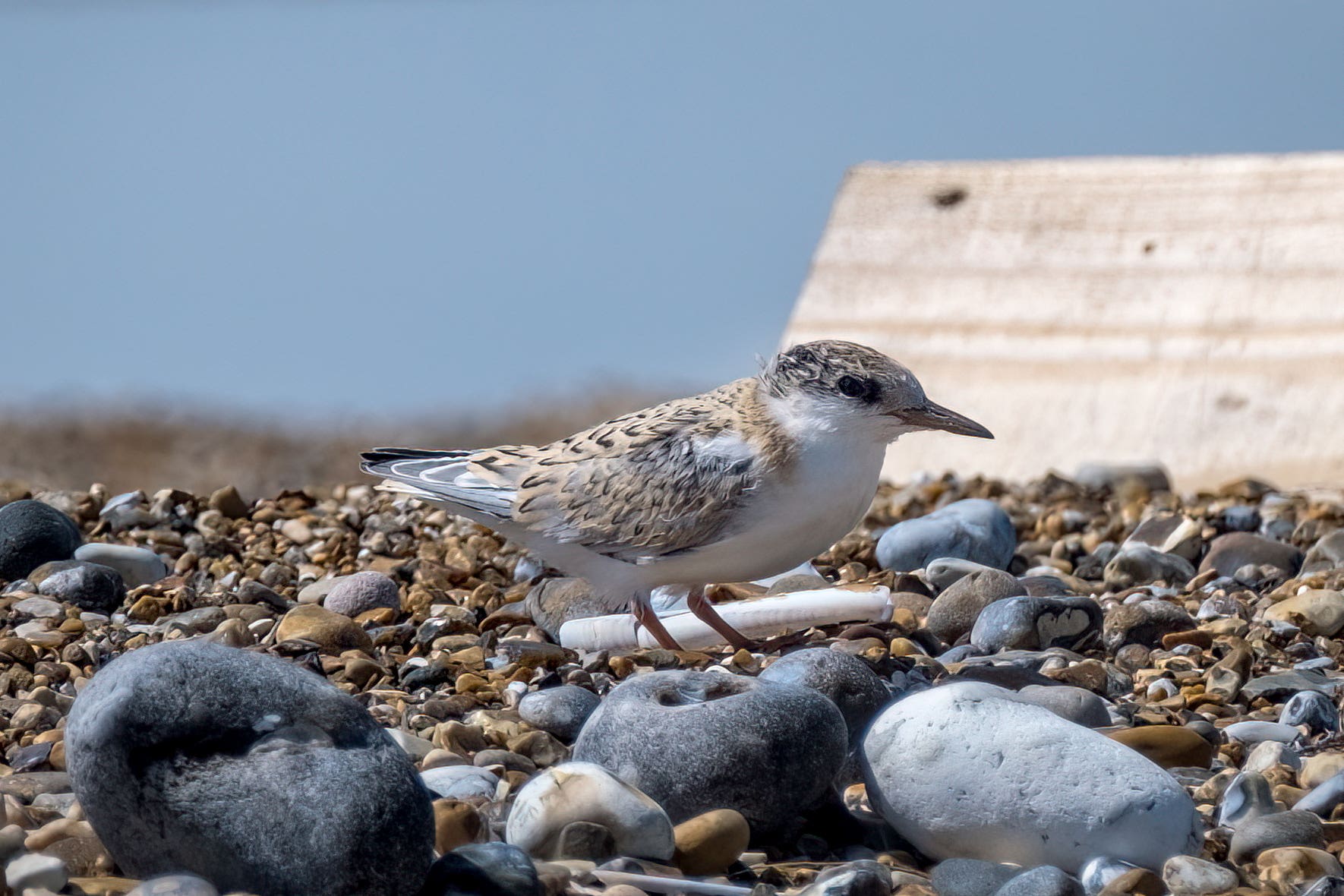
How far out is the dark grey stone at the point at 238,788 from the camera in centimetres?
257

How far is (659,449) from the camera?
4.07m

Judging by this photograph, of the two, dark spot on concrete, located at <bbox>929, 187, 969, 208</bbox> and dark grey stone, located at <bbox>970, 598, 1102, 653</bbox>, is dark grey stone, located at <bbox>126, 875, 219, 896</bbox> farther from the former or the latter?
dark spot on concrete, located at <bbox>929, 187, 969, 208</bbox>

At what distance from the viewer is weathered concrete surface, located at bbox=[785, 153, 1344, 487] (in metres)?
8.42

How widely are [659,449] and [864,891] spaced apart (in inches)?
64.0

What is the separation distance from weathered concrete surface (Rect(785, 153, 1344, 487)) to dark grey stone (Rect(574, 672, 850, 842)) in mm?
5848

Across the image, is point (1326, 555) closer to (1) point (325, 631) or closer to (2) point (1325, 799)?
(2) point (1325, 799)

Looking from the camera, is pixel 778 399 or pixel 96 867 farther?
pixel 778 399

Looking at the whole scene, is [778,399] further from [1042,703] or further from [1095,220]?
[1095,220]

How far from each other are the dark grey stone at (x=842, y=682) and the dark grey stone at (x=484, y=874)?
0.91 m

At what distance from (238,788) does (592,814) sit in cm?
65

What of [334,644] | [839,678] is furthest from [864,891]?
[334,644]

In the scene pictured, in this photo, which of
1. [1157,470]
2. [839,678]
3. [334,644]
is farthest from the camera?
[1157,470]

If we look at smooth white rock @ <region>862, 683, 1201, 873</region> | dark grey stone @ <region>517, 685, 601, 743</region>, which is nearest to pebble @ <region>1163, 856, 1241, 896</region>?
smooth white rock @ <region>862, 683, 1201, 873</region>

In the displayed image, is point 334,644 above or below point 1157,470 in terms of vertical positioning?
below
